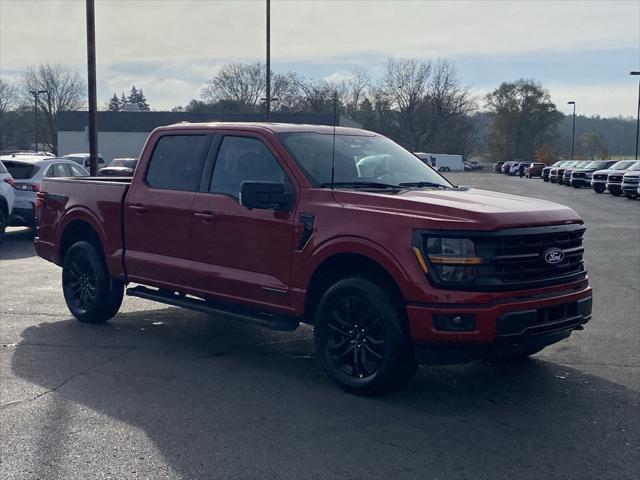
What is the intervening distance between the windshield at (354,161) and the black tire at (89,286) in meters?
2.73

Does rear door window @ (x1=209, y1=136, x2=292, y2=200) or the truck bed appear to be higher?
rear door window @ (x1=209, y1=136, x2=292, y2=200)

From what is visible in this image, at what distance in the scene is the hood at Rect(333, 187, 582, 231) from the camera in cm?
542

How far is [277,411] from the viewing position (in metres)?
5.54

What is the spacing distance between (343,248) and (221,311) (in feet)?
5.07

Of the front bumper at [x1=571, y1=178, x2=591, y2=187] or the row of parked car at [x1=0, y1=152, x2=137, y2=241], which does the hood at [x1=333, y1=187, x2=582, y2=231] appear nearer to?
the row of parked car at [x1=0, y1=152, x2=137, y2=241]

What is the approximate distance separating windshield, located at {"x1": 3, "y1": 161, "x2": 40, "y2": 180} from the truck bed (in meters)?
8.24

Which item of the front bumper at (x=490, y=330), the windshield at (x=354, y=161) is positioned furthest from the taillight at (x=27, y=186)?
the front bumper at (x=490, y=330)

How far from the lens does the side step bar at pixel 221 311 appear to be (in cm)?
651

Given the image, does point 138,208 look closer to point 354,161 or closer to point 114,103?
point 354,161

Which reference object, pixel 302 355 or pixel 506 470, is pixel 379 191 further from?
pixel 506 470

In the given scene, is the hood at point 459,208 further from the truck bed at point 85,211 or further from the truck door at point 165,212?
the truck bed at point 85,211

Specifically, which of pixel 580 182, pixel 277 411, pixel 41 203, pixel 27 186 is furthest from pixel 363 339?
pixel 580 182

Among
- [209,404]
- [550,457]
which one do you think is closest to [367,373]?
[209,404]

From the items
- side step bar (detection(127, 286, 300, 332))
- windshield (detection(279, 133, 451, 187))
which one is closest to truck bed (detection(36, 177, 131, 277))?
side step bar (detection(127, 286, 300, 332))
